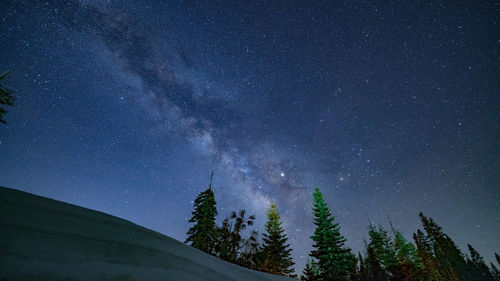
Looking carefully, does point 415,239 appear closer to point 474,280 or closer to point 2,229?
point 474,280

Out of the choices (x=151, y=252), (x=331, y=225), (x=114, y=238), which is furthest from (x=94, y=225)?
(x=331, y=225)

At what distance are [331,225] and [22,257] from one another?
26.1 meters

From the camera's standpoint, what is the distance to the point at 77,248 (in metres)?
0.64

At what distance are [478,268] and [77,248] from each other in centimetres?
8725

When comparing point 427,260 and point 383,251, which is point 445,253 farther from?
point 383,251

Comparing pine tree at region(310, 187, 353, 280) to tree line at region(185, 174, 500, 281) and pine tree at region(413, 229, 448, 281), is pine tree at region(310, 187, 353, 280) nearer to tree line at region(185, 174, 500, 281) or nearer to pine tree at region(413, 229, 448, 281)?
tree line at region(185, 174, 500, 281)

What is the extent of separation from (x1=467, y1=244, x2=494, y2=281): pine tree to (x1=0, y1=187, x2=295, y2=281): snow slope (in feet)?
264

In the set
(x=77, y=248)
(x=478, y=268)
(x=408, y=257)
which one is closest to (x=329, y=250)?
(x=77, y=248)

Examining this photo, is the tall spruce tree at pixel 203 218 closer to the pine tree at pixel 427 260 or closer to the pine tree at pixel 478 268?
the pine tree at pixel 427 260

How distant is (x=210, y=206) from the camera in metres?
23.6

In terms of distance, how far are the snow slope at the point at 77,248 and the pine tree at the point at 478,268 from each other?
80.5 meters

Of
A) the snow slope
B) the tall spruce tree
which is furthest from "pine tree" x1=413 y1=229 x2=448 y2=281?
the snow slope

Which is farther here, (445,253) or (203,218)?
(445,253)

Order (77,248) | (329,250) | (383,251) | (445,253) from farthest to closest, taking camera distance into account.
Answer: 1. (445,253)
2. (383,251)
3. (329,250)
4. (77,248)
